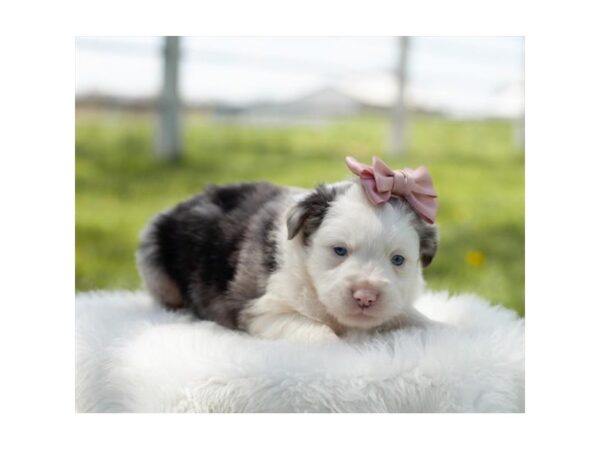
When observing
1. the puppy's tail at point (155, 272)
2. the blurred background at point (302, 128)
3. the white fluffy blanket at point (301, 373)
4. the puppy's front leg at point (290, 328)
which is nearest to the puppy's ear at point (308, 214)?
the puppy's front leg at point (290, 328)

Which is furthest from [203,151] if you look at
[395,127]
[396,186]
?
[396,186]

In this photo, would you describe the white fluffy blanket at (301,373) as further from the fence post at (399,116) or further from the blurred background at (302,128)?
the fence post at (399,116)

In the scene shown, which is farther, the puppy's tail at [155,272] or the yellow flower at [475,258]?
the yellow flower at [475,258]

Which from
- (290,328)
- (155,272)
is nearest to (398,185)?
(290,328)

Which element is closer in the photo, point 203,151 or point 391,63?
point 391,63

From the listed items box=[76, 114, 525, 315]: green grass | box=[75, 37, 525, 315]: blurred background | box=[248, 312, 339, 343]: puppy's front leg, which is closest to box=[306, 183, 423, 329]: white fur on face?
box=[248, 312, 339, 343]: puppy's front leg

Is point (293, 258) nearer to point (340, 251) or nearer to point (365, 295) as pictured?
point (340, 251)

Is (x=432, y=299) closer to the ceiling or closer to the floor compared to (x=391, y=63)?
closer to the floor
